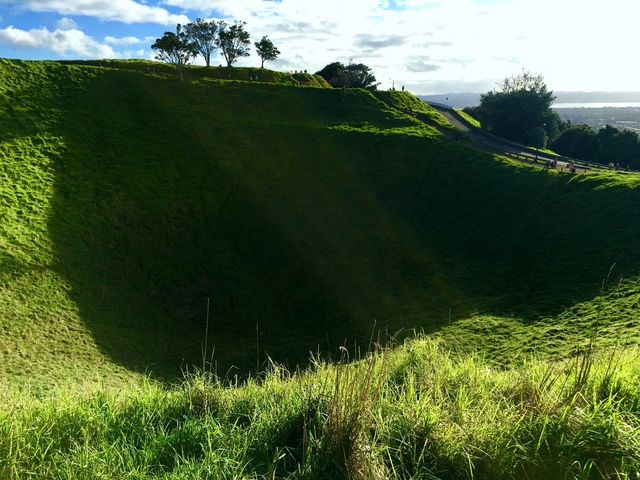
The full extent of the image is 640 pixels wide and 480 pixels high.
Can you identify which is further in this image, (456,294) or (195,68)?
(195,68)

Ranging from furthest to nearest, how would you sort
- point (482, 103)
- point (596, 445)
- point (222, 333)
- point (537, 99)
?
1. point (482, 103)
2. point (537, 99)
3. point (222, 333)
4. point (596, 445)

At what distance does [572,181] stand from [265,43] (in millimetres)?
56726

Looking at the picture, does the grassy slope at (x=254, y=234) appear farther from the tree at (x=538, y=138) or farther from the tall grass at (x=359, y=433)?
the tree at (x=538, y=138)

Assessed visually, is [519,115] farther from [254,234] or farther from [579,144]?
[254,234]

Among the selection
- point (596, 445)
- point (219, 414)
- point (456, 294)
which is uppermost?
point (596, 445)

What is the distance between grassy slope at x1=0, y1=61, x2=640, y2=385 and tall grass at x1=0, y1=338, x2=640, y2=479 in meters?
13.2

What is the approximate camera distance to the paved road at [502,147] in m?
41.2

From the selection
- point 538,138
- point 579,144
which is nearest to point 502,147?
point 538,138

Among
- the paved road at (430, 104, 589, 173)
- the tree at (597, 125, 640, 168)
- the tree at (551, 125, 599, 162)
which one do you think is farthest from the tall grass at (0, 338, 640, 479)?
the tree at (551, 125, 599, 162)

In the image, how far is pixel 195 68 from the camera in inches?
2574

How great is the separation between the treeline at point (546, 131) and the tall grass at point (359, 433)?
63154 millimetres

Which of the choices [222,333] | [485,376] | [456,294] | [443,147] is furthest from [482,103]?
[485,376]

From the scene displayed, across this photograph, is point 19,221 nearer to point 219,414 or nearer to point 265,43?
point 219,414

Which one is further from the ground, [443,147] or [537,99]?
[537,99]
